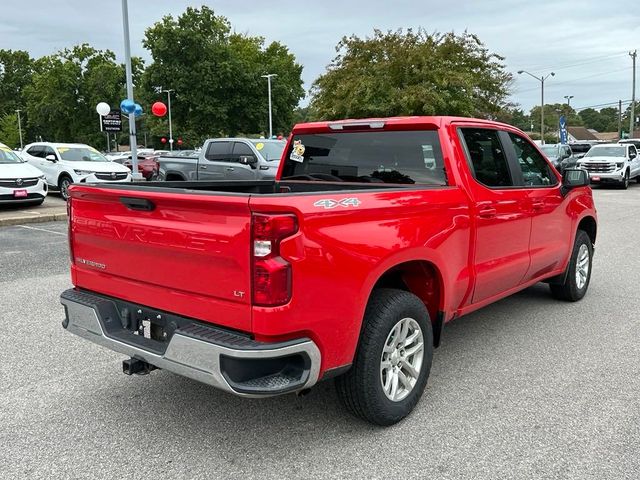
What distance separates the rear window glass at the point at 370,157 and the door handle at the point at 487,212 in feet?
1.15

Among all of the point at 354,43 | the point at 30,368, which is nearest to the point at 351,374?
the point at 30,368

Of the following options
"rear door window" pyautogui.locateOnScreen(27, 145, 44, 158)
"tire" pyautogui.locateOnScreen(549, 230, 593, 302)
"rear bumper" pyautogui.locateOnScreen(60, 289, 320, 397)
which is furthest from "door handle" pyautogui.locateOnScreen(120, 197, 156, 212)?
"rear door window" pyautogui.locateOnScreen(27, 145, 44, 158)

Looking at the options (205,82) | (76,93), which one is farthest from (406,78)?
(76,93)

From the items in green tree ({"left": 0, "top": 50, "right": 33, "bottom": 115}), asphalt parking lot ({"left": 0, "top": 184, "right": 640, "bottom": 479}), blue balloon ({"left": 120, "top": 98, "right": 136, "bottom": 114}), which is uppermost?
green tree ({"left": 0, "top": 50, "right": 33, "bottom": 115})

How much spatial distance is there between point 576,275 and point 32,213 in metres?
11.9

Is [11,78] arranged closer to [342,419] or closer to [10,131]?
[10,131]

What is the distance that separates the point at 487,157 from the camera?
440cm

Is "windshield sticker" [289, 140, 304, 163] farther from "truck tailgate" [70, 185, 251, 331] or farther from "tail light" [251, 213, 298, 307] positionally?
"tail light" [251, 213, 298, 307]

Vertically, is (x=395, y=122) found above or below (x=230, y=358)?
above

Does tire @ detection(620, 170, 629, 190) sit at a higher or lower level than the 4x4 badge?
lower

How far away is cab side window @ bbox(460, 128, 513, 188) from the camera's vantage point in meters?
4.22

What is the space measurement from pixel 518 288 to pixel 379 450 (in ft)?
7.74

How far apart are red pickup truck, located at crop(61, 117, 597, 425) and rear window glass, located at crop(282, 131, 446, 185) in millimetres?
11

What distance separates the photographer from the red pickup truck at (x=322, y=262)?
2.69 metres
